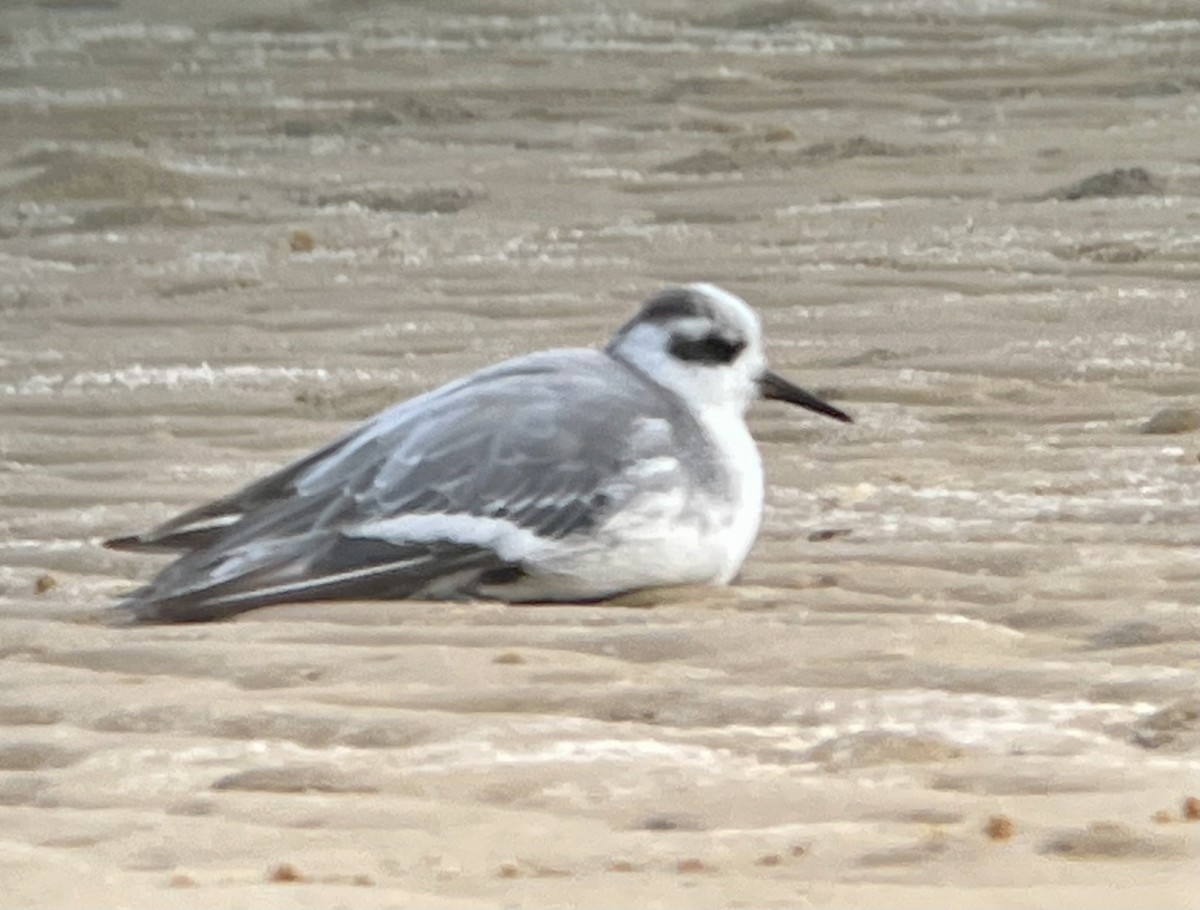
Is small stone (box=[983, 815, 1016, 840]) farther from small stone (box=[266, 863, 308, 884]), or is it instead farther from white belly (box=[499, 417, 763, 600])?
white belly (box=[499, 417, 763, 600])

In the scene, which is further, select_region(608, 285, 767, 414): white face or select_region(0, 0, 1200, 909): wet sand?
select_region(608, 285, 767, 414): white face

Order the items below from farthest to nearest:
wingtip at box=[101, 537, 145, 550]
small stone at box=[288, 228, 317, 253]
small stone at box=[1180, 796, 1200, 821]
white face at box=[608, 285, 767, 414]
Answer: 1. small stone at box=[288, 228, 317, 253]
2. white face at box=[608, 285, 767, 414]
3. wingtip at box=[101, 537, 145, 550]
4. small stone at box=[1180, 796, 1200, 821]

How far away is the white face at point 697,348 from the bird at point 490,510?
11 cm

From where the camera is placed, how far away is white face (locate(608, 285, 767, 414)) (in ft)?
18.6

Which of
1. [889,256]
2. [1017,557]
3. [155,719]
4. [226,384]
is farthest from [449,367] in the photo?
[155,719]

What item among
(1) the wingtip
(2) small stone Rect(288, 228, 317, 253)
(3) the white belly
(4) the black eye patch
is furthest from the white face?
(2) small stone Rect(288, 228, 317, 253)

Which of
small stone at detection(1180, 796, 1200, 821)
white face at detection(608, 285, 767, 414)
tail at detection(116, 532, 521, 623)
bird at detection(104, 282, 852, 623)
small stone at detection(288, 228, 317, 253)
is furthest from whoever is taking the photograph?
small stone at detection(288, 228, 317, 253)

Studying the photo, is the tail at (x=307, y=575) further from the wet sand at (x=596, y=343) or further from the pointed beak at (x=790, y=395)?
the pointed beak at (x=790, y=395)

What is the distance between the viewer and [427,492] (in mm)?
5281

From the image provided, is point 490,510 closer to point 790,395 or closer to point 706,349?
point 706,349

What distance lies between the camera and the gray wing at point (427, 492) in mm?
5102

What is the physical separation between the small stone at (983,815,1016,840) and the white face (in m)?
2.10

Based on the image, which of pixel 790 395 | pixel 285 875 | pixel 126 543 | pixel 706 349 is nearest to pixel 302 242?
pixel 790 395

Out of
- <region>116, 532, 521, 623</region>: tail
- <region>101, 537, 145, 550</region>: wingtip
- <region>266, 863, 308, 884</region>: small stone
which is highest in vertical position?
<region>266, 863, 308, 884</region>: small stone
